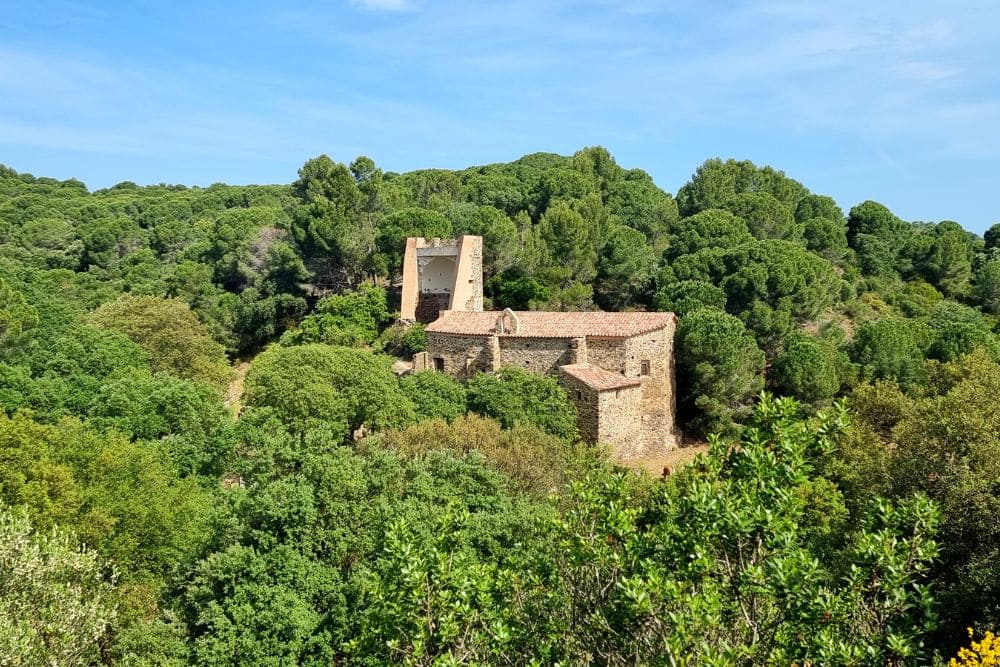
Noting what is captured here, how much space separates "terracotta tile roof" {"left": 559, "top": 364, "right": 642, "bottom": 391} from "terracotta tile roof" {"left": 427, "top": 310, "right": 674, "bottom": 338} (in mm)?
1332

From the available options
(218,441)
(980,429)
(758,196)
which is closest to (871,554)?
(980,429)

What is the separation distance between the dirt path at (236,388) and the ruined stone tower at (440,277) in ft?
31.7

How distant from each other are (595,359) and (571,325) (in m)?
1.70

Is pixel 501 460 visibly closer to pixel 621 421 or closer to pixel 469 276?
pixel 621 421

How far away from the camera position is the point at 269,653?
35.7 ft

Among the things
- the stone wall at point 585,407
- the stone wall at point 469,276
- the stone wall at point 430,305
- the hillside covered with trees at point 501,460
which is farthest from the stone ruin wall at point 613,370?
the stone wall at point 430,305

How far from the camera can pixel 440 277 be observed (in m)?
38.9

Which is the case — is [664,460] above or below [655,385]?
below

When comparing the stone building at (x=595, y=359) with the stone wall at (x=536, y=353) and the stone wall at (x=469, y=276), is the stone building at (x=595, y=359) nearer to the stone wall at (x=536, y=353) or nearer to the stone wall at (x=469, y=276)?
the stone wall at (x=536, y=353)

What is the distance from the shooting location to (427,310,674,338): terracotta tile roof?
27.3 metres

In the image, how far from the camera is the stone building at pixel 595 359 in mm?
26375

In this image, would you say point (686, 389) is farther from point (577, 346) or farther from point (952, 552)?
point (952, 552)

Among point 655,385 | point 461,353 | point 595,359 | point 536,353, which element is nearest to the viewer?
point 595,359

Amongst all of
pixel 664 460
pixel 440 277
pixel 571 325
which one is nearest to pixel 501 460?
pixel 571 325
